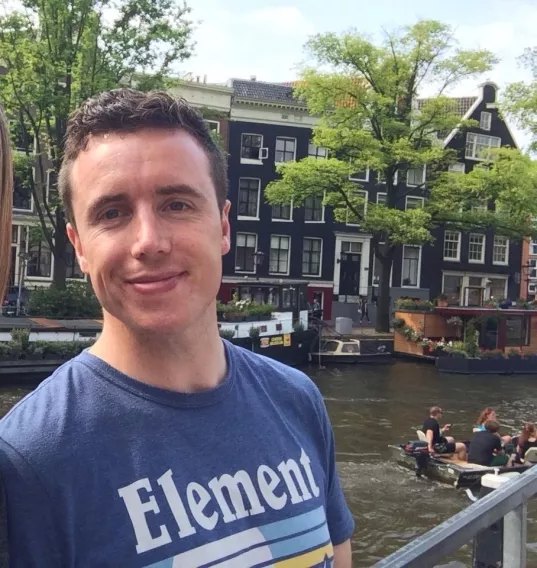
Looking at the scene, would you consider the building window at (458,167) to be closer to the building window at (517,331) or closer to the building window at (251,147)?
the building window at (251,147)

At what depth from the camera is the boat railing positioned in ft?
4.96

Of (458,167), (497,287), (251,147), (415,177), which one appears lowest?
(497,287)

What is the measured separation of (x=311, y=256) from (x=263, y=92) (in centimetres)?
732

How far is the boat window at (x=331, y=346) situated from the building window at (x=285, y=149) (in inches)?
394

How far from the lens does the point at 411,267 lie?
1213 inches

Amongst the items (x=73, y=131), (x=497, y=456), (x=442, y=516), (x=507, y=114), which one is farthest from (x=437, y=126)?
(x=73, y=131)

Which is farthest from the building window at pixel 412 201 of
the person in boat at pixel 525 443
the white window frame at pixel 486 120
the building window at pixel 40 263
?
the person in boat at pixel 525 443

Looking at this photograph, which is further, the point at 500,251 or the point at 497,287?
the point at 497,287

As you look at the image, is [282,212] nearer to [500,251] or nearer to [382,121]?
[382,121]

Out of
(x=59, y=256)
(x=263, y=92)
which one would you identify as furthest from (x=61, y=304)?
(x=263, y=92)

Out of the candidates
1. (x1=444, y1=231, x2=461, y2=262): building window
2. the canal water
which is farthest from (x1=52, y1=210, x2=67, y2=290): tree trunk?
(x1=444, y1=231, x2=461, y2=262): building window

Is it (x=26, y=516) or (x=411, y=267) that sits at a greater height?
(x=411, y=267)

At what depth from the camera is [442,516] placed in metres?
8.53

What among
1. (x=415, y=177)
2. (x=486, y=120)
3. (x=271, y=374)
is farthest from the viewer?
(x=486, y=120)
